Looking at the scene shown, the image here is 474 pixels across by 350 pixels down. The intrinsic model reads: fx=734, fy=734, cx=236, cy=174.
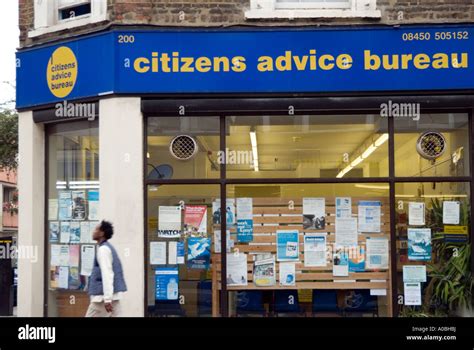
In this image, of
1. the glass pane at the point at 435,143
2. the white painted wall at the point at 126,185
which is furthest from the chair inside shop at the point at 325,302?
the white painted wall at the point at 126,185

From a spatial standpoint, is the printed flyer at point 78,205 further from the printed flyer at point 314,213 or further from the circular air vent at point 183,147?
the printed flyer at point 314,213

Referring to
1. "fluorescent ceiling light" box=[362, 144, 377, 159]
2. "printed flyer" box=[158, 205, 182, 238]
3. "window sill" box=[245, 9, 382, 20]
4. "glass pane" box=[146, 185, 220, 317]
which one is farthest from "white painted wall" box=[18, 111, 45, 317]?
"fluorescent ceiling light" box=[362, 144, 377, 159]

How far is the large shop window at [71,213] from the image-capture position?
1121 cm

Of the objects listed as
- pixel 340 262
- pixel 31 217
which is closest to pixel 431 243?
pixel 340 262

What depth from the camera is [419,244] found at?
10.8 meters

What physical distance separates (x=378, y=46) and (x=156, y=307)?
197 inches

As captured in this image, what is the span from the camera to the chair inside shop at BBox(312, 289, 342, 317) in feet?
35.4

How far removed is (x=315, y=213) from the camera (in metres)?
10.9

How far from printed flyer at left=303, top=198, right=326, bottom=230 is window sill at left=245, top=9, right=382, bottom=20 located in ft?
8.87

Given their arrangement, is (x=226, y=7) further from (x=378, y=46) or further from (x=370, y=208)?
(x=370, y=208)

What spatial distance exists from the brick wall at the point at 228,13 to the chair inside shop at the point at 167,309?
410 centimetres

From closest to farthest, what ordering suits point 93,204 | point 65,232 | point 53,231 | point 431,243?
point 431,243 → point 93,204 → point 65,232 → point 53,231

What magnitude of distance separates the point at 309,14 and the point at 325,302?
13.9ft

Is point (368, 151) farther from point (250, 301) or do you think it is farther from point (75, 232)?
point (75, 232)
